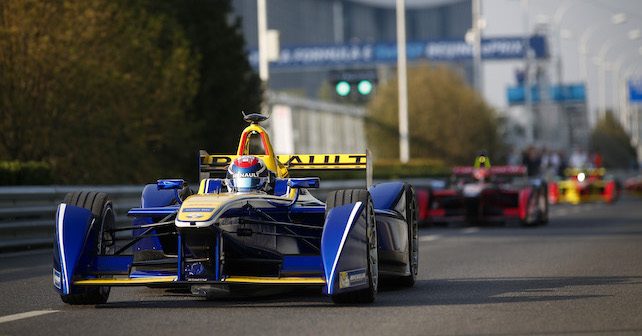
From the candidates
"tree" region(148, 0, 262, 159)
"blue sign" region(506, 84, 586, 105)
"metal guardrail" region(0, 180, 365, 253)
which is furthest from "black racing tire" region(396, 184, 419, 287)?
"blue sign" region(506, 84, 586, 105)

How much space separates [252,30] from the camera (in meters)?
120

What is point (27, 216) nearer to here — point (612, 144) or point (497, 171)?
point (497, 171)

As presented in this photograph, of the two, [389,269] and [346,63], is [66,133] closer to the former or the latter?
[389,269]

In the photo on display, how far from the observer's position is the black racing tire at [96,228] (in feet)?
33.9

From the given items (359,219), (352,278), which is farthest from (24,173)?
(352,278)

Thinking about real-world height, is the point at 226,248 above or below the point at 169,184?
below

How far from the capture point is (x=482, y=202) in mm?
26406

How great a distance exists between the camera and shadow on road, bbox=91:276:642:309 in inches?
422

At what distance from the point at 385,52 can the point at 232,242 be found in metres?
92.1

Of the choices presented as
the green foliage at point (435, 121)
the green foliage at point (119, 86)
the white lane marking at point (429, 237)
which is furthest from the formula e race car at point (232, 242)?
the green foliage at point (435, 121)

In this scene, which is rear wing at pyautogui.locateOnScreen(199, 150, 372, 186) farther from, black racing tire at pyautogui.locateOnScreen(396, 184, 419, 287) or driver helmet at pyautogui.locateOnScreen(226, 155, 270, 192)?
driver helmet at pyautogui.locateOnScreen(226, 155, 270, 192)

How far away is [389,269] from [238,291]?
1.49 meters

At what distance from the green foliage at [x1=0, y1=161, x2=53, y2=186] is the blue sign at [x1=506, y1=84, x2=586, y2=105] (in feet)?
360

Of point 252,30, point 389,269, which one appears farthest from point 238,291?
point 252,30
